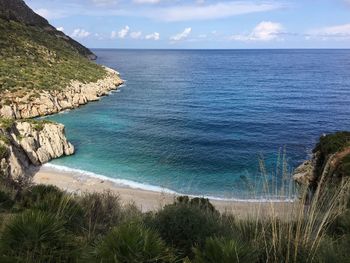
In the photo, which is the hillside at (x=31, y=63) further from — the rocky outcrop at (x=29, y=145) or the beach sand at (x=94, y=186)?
the beach sand at (x=94, y=186)

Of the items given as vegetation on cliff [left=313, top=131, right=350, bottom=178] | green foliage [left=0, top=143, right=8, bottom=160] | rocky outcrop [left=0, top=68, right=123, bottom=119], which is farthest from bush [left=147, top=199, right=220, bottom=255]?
rocky outcrop [left=0, top=68, right=123, bottom=119]

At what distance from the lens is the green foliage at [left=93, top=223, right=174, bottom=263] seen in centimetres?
488

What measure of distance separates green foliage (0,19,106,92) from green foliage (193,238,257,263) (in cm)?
4931

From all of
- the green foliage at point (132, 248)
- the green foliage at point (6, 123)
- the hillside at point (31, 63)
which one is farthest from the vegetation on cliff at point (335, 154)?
the hillside at point (31, 63)

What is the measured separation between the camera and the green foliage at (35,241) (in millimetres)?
5426

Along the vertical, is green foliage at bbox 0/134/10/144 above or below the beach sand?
above

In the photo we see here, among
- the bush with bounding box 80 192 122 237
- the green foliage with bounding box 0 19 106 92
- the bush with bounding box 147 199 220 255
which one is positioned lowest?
the bush with bounding box 80 192 122 237

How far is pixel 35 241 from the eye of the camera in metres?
5.52

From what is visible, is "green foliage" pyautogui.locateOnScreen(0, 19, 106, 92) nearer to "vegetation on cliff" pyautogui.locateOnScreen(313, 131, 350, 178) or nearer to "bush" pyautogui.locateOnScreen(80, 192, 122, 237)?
"vegetation on cliff" pyautogui.locateOnScreen(313, 131, 350, 178)

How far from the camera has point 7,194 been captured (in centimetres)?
1087

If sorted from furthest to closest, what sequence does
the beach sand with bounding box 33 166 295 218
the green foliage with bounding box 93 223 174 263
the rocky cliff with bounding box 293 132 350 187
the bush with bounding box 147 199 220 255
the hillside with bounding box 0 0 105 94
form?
1. the hillside with bounding box 0 0 105 94
2. the beach sand with bounding box 33 166 295 218
3. the rocky cliff with bounding box 293 132 350 187
4. the bush with bounding box 147 199 220 255
5. the green foliage with bounding box 93 223 174 263

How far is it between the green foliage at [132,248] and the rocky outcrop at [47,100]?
39384 millimetres

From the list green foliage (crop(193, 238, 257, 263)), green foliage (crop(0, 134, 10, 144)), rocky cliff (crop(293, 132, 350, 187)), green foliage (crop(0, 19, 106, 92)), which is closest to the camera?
green foliage (crop(193, 238, 257, 263))

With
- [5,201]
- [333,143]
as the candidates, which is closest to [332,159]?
[333,143]
